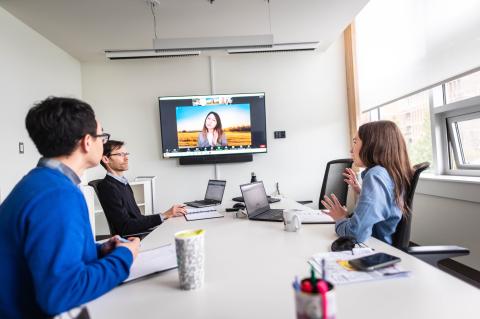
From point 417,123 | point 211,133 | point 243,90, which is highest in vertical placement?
point 243,90

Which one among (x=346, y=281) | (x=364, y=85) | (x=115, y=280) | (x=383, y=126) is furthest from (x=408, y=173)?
(x=364, y=85)

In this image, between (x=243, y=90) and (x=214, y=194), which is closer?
(x=214, y=194)

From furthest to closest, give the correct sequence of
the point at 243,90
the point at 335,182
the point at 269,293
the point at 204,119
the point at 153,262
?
the point at 243,90 < the point at 204,119 < the point at 335,182 < the point at 153,262 < the point at 269,293

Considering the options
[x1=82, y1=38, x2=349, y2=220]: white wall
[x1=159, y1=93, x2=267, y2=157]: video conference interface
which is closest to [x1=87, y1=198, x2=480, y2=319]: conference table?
[x1=159, y1=93, x2=267, y2=157]: video conference interface

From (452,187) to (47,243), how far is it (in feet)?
9.27

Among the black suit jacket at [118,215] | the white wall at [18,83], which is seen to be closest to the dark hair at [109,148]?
the black suit jacket at [118,215]

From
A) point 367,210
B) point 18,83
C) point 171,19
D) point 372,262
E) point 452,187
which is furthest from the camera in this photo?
point 171,19

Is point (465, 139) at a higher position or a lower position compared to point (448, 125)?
lower

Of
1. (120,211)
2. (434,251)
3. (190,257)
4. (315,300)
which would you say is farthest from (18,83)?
(434,251)

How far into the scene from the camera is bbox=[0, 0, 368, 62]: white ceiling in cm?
292

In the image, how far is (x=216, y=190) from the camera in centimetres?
286

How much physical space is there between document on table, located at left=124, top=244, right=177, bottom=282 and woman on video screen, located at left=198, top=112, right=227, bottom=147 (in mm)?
3012

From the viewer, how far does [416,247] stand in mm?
1319

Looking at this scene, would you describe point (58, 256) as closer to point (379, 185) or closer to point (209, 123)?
point (379, 185)
